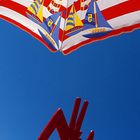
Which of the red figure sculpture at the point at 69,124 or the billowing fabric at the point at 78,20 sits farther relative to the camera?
the billowing fabric at the point at 78,20

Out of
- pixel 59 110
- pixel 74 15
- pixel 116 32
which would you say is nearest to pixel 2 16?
pixel 74 15

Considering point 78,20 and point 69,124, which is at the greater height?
point 78,20

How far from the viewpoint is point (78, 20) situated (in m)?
5.62

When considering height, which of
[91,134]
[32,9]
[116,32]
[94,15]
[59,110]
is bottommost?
[91,134]

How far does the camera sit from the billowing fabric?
5.48 metres

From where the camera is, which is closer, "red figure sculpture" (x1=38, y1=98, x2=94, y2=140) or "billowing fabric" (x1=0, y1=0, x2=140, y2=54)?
"red figure sculpture" (x1=38, y1=98, x2=94, y2=140)

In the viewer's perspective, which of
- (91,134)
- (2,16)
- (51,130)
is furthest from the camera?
(2,16)

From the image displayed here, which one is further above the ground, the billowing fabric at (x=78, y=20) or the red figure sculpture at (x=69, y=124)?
the billowing fabric at (x=78, y=20)

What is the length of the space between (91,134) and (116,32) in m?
1.62

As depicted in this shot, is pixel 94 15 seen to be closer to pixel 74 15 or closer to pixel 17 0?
pixel 74 15

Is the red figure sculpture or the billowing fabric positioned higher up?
the billowing fabric

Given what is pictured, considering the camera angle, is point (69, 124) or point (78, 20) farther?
point (78, 20)

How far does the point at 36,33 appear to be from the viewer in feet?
19.2

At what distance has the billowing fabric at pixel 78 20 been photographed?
5.48 m
